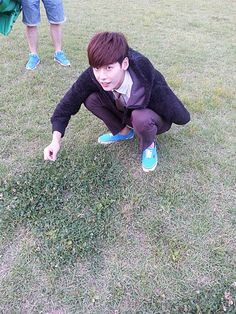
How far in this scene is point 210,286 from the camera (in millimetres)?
1905

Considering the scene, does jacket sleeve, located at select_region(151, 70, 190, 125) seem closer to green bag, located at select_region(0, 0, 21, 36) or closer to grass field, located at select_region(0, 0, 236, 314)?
grass field, located at select_region(0, 0, 236, 314)

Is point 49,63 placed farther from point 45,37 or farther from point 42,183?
point 42,183

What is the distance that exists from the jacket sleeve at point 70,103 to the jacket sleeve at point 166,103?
41 centimetres

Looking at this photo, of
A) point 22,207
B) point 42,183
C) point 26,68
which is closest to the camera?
point 22,207

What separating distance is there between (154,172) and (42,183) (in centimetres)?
76

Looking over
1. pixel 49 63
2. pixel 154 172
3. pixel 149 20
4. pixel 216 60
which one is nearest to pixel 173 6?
pixel 149 20

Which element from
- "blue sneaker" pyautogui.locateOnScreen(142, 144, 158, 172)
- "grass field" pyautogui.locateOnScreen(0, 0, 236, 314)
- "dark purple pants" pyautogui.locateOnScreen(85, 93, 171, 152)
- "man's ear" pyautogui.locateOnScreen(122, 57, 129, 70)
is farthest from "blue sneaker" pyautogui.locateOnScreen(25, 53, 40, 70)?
"man's ear" pyautogui.locateOnScreen(122, 57, 129, 70)

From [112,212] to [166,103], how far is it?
75 centimetres

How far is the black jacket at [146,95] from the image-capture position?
213cm

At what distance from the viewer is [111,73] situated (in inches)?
77.2

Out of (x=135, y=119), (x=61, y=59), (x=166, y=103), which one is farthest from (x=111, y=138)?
(x=61, y=59)

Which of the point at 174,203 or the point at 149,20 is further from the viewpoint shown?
the point at 149,20

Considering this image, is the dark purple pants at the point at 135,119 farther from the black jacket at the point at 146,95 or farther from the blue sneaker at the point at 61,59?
the blue sneaker at the point at 61,59

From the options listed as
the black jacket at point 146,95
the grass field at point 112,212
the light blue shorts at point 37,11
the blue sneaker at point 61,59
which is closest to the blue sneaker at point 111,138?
the grass field at point 112,212
